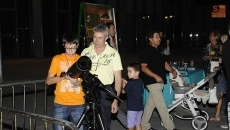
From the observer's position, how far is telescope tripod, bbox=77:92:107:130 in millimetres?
4430

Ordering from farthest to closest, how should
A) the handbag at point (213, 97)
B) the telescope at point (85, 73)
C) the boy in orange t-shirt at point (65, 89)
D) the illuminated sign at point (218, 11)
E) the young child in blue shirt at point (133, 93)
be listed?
the illuminated sign at point (218, 11), the handbag at point (213, 97), the young child in blue shirt at point (133, 93), the boy in orange t-shirt at point (65, 89), the telescope at point (85, 73)

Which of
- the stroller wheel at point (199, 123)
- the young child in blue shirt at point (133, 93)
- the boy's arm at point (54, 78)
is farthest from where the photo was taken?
the stroller wheel at point (199, 123)

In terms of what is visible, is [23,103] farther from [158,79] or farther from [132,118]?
[158,79]

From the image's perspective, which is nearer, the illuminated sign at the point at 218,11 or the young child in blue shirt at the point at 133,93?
the young child in blue shirt at the point at 133,93

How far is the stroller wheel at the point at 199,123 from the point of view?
285 inches

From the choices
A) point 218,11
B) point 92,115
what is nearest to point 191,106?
point 92,115

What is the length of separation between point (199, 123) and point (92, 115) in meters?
3.28

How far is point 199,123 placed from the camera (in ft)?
23.7

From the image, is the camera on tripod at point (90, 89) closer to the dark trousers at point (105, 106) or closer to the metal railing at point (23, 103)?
the dark trousers at point (105, 106)

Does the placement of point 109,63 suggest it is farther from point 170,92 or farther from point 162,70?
point 170,92

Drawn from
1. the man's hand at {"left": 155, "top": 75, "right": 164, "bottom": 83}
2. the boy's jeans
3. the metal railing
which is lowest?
the metal railing

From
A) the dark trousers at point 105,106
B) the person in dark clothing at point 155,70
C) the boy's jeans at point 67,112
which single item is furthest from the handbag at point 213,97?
the boy's jeans at point 67,112

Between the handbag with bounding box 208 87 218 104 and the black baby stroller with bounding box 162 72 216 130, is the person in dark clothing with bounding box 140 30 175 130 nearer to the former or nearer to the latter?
the black baby stroller with bounding box 162 72 216 130

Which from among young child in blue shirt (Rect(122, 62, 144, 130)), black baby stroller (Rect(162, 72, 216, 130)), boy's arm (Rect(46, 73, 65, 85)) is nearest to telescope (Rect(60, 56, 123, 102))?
boy's arm (Rect(46, 73, 65, 85))
